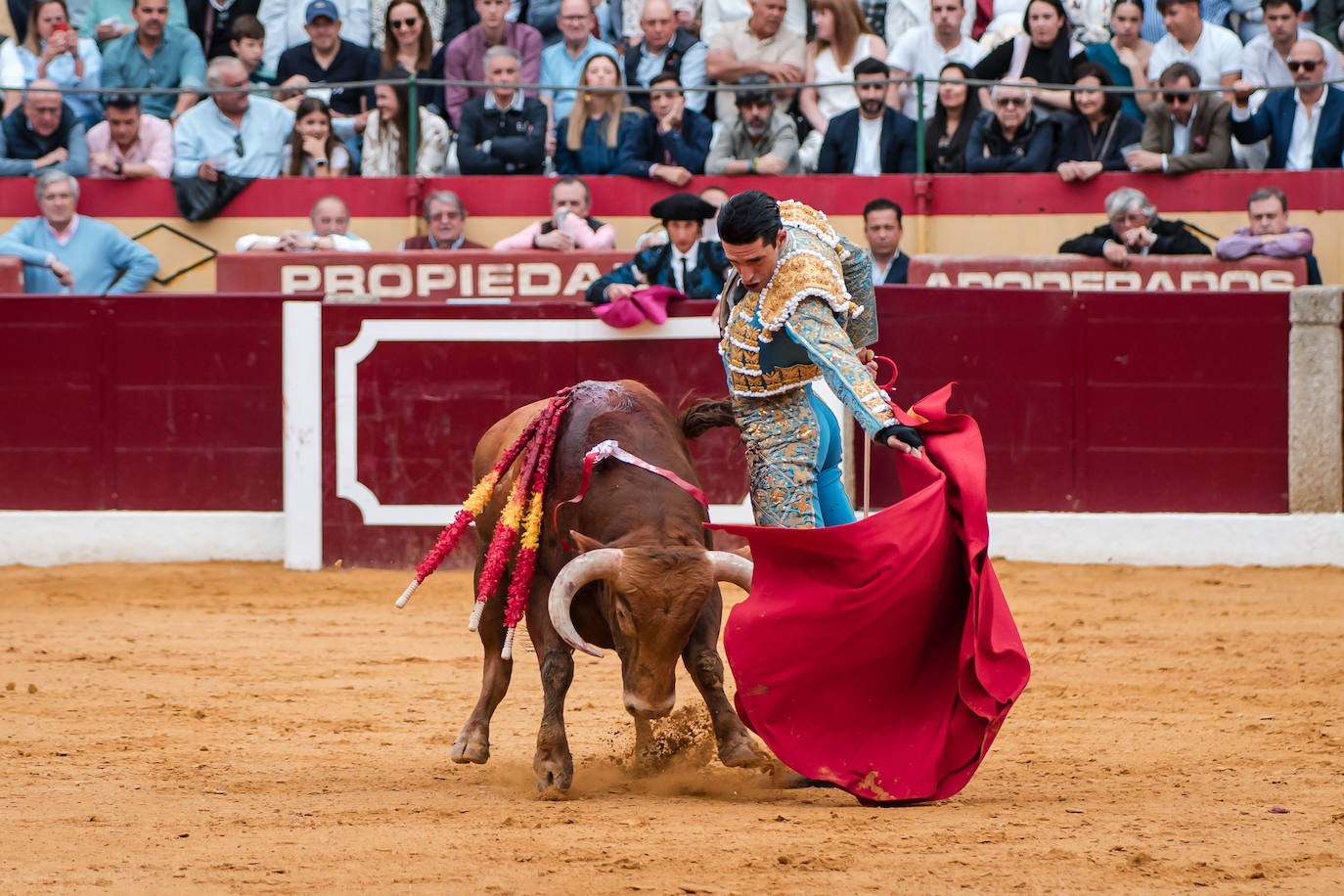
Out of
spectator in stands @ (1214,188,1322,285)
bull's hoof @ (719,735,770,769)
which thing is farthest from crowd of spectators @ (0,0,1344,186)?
bull's hoof @ (719,735,770,769)

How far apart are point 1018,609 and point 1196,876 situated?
12.3 ft

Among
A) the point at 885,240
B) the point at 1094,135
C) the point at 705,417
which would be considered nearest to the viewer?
the point at 705,417

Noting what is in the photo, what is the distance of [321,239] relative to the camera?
28.3 feet

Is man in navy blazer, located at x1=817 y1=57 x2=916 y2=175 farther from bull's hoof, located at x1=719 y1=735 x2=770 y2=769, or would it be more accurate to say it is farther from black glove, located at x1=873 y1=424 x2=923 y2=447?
black glove, located at x1=873 y1=424 x2=923 y2=447

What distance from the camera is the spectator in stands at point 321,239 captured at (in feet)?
28.3

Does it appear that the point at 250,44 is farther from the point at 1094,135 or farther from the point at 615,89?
the point at 1094,135

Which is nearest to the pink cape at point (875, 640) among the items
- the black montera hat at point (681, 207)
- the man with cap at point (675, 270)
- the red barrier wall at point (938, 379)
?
the black montera hat at point (681, 207)

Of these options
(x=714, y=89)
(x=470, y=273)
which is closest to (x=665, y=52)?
(x=714, y=89)

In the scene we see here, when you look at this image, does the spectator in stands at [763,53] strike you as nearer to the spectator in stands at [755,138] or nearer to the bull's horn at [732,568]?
the spectator in stands at [755,138]

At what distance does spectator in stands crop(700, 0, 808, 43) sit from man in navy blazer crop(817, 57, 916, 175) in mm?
464

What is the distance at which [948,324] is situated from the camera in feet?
25.7

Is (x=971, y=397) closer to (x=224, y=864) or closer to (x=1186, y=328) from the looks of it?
(x=1186, y=328)

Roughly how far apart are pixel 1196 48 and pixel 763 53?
2162mm

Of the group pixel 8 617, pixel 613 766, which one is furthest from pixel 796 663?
pixel 8 617
